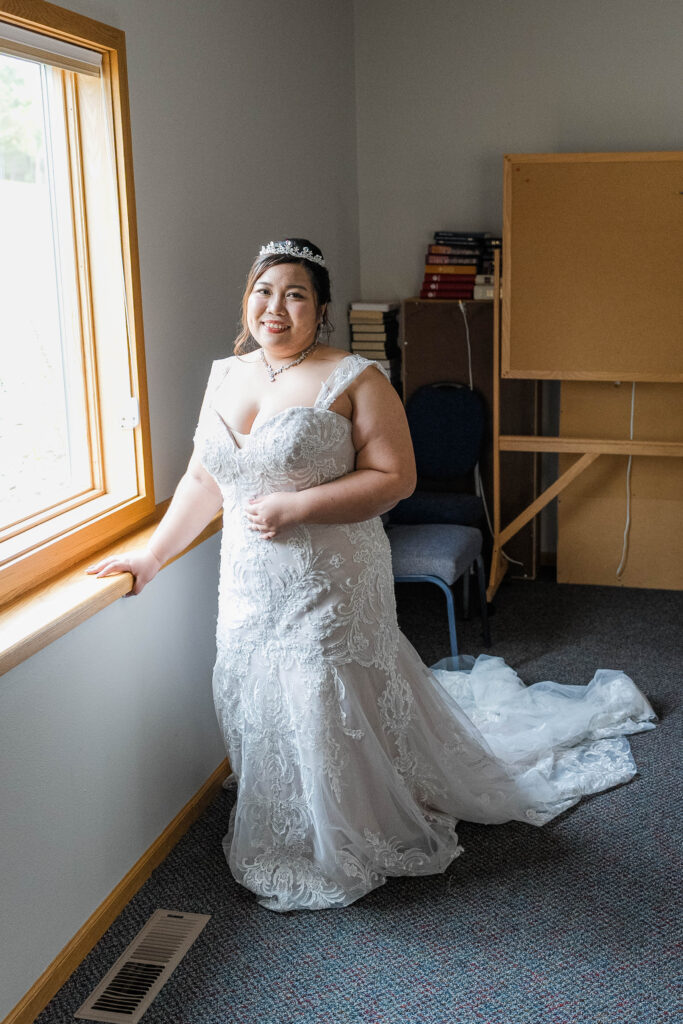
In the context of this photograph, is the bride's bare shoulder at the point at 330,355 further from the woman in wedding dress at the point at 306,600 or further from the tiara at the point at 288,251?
the tiara at the point at 288,251

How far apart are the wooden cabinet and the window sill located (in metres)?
2.55

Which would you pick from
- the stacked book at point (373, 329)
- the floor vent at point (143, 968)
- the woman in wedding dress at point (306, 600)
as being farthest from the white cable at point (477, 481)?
the floor vent at point (143, 968)

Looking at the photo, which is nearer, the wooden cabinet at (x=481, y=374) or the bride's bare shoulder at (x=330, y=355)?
the bride's bare shoulder at (x=330, y=355)

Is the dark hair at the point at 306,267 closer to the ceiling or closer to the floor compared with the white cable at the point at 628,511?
closer to the ceiling

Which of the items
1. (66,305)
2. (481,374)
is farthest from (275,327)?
(481,374)

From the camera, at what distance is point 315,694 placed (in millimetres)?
2650

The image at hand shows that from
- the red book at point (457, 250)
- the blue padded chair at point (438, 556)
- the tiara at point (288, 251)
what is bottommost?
the blue padded chair at point (438, 556)

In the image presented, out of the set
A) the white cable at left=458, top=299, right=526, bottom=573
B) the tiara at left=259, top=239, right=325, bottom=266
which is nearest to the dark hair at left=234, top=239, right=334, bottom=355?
the tiara at left=259, top=239, right=325, bottom=266

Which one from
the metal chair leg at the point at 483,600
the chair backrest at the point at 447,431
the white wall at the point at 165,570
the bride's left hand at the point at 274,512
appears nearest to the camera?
the white wall at the point at 165,570

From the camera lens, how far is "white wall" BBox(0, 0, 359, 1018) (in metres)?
2.27

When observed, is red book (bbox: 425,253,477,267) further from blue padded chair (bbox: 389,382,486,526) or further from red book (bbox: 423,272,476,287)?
blue padded chair (bbox: 389,382,486,526)

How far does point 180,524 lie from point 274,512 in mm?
341

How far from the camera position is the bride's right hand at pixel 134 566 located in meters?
2.56

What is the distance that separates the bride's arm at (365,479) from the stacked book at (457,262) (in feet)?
7.95
